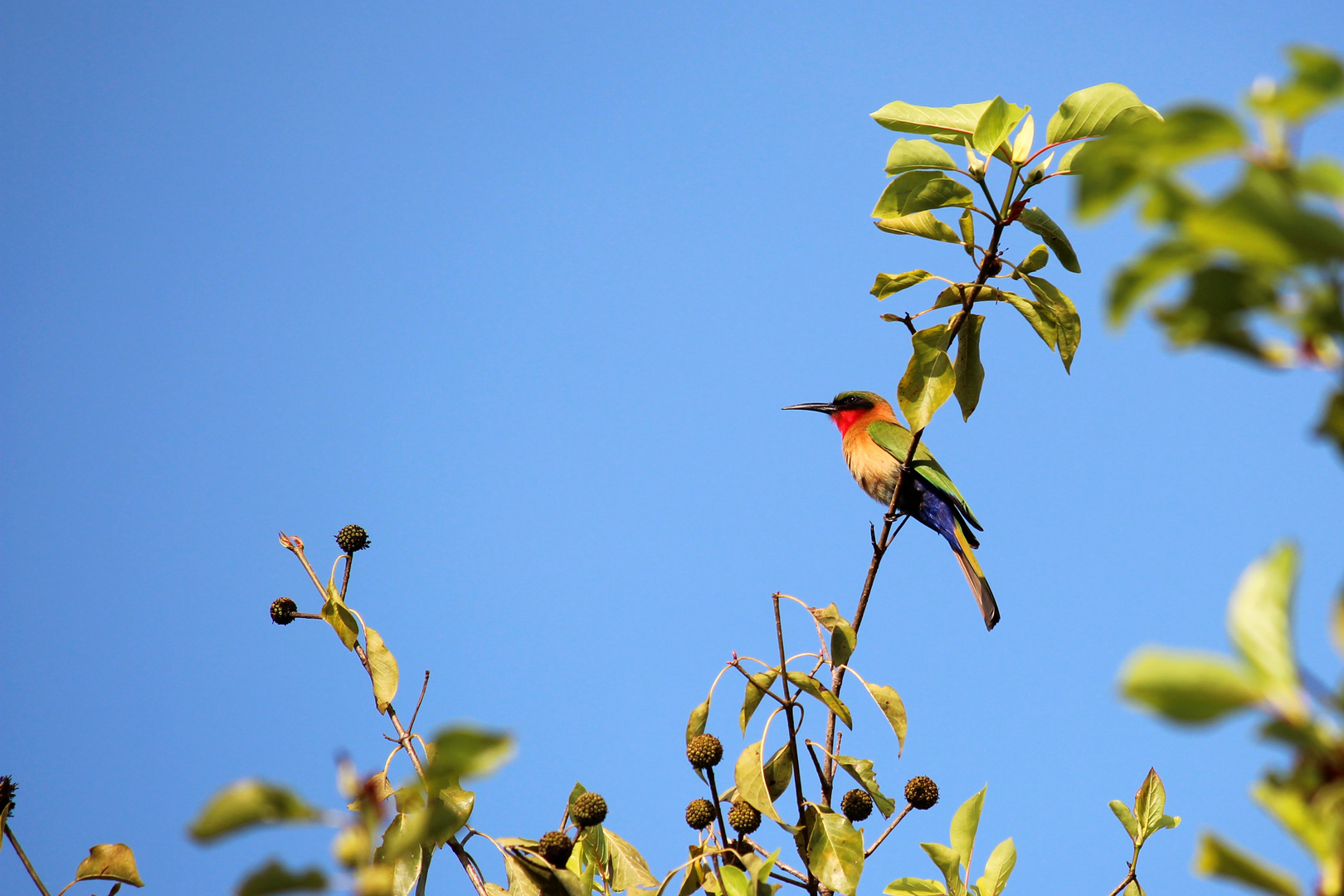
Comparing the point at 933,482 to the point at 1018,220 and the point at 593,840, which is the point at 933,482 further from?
the point at 593,840

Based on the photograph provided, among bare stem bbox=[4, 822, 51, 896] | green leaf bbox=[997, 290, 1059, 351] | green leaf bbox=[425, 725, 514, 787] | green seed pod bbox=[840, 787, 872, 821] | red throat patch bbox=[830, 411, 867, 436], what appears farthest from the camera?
red throat patch bbox=[830, 411, 867, 436]

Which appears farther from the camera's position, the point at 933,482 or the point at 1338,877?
the point at 933,482

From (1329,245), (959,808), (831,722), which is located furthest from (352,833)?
(959,808)

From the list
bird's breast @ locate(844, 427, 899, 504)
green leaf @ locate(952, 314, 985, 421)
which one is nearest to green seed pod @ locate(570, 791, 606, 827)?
green leaf @ locate(952, 314, 985, 421)

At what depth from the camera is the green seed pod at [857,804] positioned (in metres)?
2.81

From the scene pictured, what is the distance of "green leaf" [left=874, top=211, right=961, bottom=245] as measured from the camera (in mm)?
3064

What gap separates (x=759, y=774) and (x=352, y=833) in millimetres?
1529

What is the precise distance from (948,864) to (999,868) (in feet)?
0.70

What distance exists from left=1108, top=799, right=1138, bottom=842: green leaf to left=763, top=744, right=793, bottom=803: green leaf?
98 centimetres

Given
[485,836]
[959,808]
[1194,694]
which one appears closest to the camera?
[1194,694]

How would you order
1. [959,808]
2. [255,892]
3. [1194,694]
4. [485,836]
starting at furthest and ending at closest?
[959,808] → [485,836] → [255,892] → [1194,694]

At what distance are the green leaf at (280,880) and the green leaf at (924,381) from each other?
2173 millimetres

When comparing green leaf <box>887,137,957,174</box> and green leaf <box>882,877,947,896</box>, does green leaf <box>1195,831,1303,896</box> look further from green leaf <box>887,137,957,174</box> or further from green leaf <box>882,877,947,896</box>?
green leaf <box>887,137,957,174</box>

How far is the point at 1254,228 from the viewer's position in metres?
0.80
